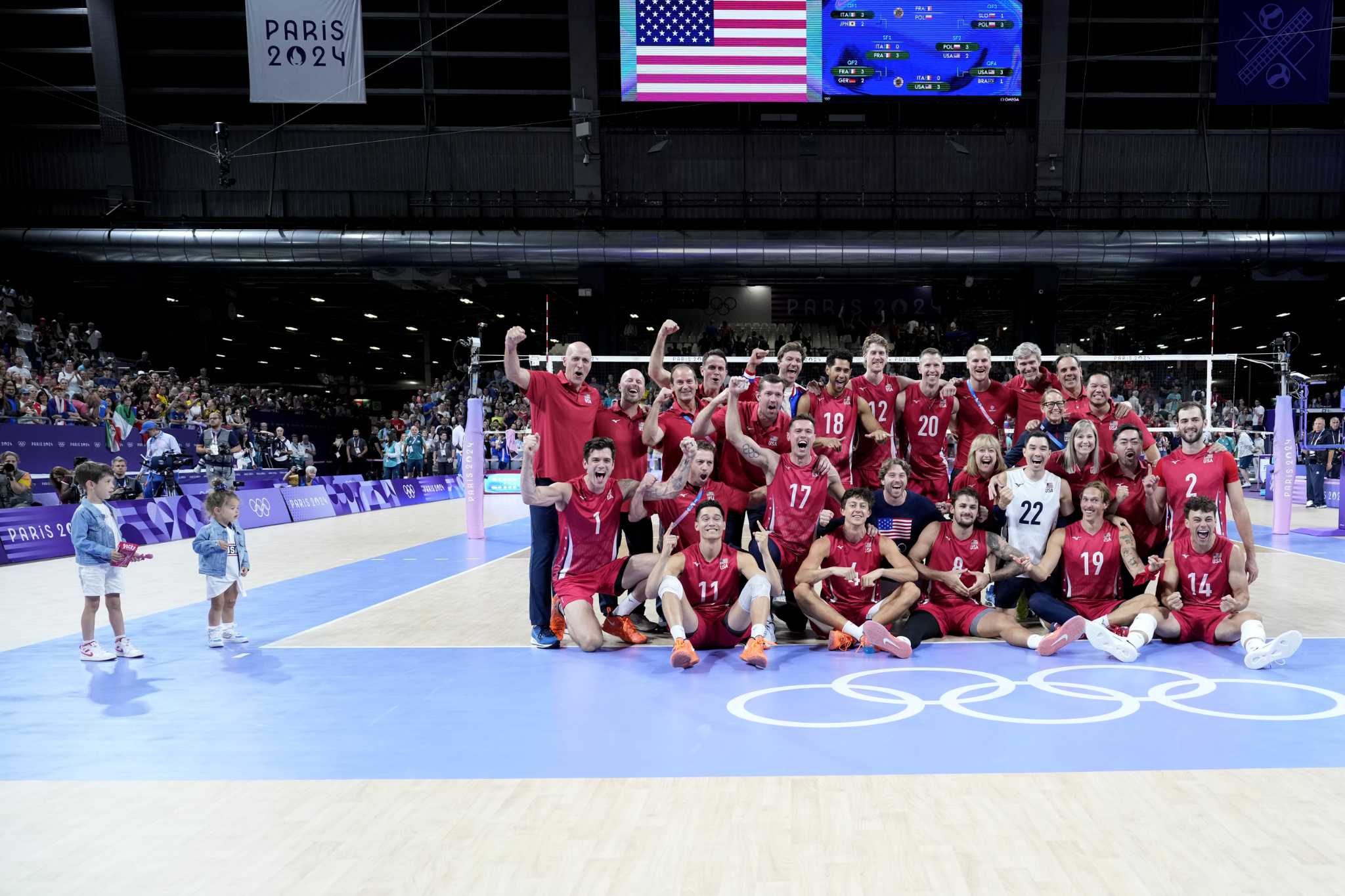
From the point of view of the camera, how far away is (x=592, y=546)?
6.74 metres

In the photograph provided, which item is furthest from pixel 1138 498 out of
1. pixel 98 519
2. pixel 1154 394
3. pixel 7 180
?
pixel 7 180

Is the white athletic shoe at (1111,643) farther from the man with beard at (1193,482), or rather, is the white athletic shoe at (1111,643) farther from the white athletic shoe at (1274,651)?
the man with beard at (1193,482)

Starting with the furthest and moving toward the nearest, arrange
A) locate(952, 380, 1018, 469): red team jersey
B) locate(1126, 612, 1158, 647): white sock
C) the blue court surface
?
locate(952, 380, 1018, 469): red team jersey, locate(1126, 612, 1158, 647): white sock, the blue court surface

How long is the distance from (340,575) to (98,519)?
170 inches

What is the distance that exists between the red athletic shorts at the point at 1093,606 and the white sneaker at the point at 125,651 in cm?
737

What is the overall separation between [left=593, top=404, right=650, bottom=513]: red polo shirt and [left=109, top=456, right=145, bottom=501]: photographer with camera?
11.3m

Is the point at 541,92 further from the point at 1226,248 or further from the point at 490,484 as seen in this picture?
the point at 1226,248

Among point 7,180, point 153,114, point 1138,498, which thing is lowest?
point 1138,498

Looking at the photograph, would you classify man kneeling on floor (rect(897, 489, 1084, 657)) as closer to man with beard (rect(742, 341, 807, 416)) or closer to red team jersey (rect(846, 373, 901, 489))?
red team jersey (rect(846, 373, 901, 489))

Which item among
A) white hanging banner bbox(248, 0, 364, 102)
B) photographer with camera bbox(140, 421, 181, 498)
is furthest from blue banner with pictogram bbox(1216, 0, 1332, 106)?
photographer with camera bbox(140, 421, 181, 498)

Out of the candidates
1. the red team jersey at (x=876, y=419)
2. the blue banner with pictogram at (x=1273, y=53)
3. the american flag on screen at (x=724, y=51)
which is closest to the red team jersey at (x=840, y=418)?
the red team jersey at (x=876, y=419)

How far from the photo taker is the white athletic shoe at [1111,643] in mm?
5996

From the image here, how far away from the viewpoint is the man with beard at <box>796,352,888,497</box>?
296 inches

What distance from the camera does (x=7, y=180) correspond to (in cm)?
2653
